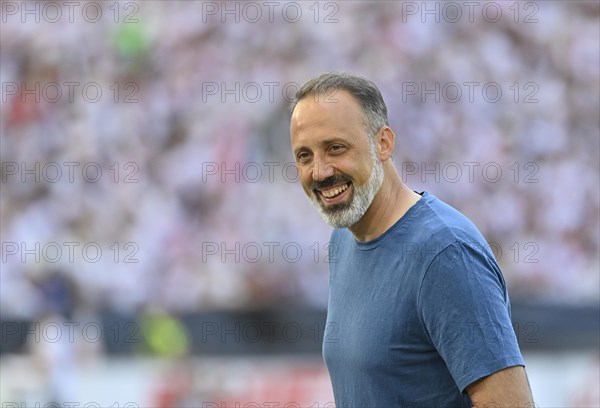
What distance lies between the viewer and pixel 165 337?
627 cm

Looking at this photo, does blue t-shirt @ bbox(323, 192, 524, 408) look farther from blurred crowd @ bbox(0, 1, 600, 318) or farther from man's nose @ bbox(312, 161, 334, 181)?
blurred crowd @ bbox(0, 1, 600, 318)

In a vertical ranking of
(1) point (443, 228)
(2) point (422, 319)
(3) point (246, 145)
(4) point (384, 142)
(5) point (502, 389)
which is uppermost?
(3) point (246, 145)

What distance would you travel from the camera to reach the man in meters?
1.99

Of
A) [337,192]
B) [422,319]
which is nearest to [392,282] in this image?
[422,319]

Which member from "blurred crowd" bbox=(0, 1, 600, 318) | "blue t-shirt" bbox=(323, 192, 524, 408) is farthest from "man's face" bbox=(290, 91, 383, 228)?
"blurred crowd" bbox=(0, 1, 600, 318)

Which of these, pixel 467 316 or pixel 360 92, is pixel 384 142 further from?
pixel 467 316

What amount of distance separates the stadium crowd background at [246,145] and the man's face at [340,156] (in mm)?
4455

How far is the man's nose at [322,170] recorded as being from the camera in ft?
7.39

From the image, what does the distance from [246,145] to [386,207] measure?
5.02 m

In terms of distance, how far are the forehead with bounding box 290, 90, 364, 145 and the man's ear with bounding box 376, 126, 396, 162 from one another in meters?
0.07

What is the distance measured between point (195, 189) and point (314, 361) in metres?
1.68

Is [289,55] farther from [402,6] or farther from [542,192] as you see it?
[542,192]

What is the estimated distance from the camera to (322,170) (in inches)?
88.8

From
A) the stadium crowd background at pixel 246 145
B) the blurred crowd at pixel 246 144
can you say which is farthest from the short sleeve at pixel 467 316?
the stadium crowd background at pixel 246 145
